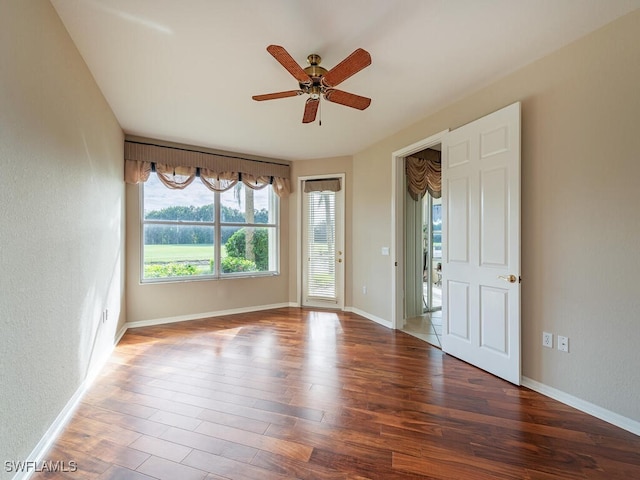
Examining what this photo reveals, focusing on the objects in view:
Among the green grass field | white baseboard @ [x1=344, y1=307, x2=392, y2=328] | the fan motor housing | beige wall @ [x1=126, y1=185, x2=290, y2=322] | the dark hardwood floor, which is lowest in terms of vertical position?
the dark hardwood floor

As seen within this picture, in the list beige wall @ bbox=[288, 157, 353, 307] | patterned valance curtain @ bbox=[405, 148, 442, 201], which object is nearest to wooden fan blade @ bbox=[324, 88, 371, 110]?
patterned valance curtain @ bbox=[405, 148, 442, 201]

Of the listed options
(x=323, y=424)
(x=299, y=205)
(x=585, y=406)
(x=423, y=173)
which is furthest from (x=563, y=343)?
(x=299, y=205)

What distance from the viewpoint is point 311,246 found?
4.95 metres

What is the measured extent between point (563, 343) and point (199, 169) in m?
4.53

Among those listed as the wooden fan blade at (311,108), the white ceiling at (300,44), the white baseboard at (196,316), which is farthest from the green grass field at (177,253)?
the wooden fan blade at (311,108)

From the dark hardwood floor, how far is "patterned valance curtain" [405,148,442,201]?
2.28m

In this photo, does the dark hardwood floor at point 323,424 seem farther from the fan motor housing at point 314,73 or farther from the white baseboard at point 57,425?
the fan motor housing at point 314,73

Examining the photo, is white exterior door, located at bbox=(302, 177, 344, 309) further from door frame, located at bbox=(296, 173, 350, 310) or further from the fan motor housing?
the fan motor housing

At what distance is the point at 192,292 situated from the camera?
4246 mm

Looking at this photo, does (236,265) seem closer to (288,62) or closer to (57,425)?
(57,425)

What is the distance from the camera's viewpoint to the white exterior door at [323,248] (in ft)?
15.8

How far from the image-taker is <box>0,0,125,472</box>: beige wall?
4.37 feet

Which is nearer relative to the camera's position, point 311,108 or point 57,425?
point 57,425

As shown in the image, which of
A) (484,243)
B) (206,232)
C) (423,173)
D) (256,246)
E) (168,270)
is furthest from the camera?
(256,246)
